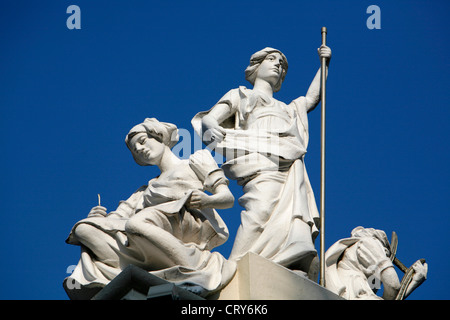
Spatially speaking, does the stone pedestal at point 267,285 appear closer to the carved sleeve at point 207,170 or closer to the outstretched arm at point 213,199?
the outstretched arm at point 213,199

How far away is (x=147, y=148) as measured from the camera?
43.6ft

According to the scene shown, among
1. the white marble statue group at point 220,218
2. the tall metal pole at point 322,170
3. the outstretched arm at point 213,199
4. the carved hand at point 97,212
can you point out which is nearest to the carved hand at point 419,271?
Result: the white marble statue group at point 220,218

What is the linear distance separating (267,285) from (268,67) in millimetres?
3586

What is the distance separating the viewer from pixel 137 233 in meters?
11.9

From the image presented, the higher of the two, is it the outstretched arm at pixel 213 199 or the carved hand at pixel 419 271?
the outstretched arm at pixel 213 199

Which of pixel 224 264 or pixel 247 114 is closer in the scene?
pixel 224 264

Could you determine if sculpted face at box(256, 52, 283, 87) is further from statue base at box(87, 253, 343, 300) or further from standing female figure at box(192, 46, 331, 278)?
statue base at box(87, 253, 343, 300)

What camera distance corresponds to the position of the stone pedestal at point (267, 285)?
11734mm

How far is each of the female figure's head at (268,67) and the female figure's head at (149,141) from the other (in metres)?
1.58

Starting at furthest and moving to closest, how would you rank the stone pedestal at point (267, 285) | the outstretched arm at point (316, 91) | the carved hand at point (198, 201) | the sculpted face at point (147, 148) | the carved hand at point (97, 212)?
the outstretched arm at point (316, 91)
the sculpted face at point (147, 148)
the carved hand at point (97, 212)
the carved hand at point (198, 201)
the stone pedestal at point (267, 285)

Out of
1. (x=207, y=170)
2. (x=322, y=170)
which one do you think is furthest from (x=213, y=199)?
(x=322, y=170)
